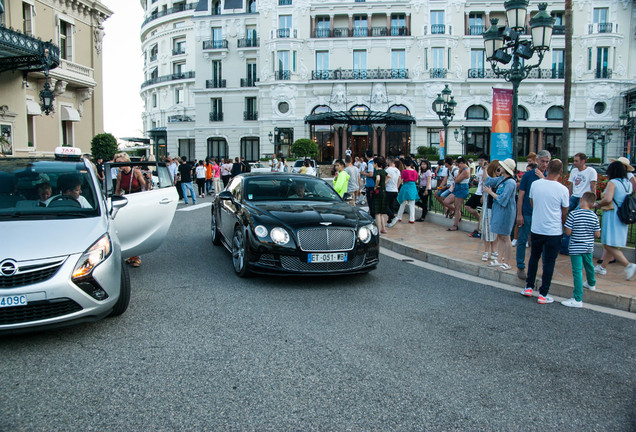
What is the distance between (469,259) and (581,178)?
7.95 ft

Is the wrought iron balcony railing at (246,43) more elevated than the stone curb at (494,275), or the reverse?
the wrought iron balcony railing at (246,43)

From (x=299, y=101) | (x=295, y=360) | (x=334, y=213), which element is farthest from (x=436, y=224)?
(x=299, y=101)

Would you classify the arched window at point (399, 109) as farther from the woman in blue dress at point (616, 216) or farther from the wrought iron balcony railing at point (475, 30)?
the woman in blue dress at point (616, 216)

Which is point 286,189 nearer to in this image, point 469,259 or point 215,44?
point 469,259

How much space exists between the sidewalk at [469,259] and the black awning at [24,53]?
53.3 ft

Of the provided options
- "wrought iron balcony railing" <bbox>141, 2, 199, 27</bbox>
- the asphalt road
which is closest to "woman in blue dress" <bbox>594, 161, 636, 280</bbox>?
the asphalt road

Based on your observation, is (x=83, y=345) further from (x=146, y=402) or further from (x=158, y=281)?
(x=158, y=281)

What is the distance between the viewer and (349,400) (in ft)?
11.7

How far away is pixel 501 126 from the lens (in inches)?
451

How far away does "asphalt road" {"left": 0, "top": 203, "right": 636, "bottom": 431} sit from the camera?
3.34 m

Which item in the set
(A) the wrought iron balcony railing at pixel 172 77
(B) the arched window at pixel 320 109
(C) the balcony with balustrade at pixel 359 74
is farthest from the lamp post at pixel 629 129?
(A) the wrought iron balcony railing at pixel 172 77

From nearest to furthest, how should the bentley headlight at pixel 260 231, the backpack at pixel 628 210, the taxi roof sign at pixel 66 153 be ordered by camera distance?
the taxi roof sign at pixel 66 153 < the bentley headlight at pixel 260 231 < the backpack at pixel 628 210

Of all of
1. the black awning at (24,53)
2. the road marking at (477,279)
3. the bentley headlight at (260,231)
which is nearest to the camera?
the road marking at (477,279)

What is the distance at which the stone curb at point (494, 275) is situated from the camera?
Result: 6338 millimetres
